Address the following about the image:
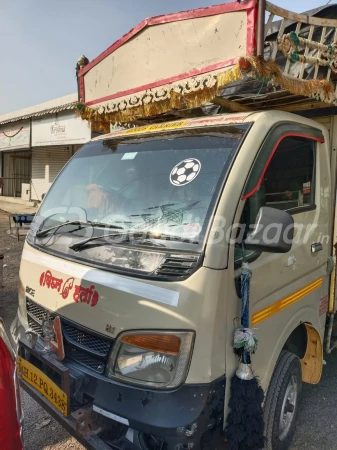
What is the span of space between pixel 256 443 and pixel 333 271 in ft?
5.48

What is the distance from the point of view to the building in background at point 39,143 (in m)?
11.8

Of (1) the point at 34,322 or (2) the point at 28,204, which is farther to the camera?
(2) the point at 28,204

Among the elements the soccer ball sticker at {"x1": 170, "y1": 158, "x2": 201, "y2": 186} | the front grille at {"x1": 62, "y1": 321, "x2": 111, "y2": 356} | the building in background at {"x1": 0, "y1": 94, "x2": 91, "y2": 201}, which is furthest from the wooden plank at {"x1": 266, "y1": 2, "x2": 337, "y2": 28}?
the building in background at {"x1": 0, "y1": 94, "x2": 91, "y2": 201}

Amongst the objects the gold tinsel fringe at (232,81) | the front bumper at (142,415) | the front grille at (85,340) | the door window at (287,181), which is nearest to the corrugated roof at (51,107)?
the gold tinsel fringe at (232,81)

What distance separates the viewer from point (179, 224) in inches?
76.8

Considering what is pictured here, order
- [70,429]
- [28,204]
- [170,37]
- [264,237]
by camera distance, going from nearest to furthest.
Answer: [264,237], [70,429], [170,37], [28,204]

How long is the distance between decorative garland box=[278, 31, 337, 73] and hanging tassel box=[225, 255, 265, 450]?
5.34ft

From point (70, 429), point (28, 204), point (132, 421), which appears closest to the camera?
point (132, 421)

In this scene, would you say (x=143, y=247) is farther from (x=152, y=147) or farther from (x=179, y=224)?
→ (x=152, y=147)

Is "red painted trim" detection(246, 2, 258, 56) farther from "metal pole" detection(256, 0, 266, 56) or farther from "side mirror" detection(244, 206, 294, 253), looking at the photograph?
"side mirror" detection(244, 206, 294, 253)

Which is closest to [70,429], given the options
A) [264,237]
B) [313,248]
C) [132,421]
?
[132,421]

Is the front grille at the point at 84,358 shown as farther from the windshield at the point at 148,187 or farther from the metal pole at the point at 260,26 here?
the metal pole at the point at 260,26

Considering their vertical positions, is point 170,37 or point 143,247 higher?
point 170,37

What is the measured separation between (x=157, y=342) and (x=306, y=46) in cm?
236
